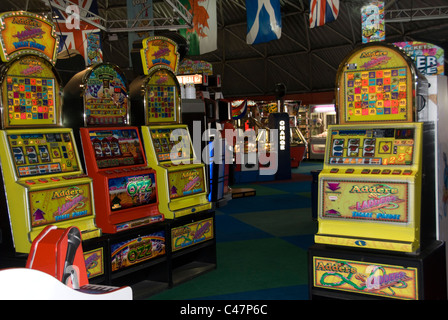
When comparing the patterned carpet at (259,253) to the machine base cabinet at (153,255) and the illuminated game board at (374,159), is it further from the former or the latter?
the illuminated game board at (374,159)

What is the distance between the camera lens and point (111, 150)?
432 centimetres

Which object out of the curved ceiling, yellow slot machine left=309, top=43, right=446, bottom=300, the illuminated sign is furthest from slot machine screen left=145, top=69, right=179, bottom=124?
the curved ceiling

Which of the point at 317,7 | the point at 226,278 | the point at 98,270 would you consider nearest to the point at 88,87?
the point at 98,270

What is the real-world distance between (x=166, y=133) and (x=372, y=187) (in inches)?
88.1

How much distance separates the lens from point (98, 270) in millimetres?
3955

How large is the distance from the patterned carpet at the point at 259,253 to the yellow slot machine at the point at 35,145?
1249 mm

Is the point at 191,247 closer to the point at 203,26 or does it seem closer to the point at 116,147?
the point at 116,147

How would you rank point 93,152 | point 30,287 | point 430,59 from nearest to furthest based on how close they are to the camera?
point 30,287, point 93,152, point 430,59

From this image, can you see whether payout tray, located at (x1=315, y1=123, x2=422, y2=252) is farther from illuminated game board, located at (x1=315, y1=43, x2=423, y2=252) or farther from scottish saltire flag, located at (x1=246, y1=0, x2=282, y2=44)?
scottish saltire flag, located at (x1=246, y1=0, x2=282, y2=44)

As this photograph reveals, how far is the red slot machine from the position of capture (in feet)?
13.6

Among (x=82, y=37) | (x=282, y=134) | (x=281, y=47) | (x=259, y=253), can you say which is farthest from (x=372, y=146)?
(x=281, y=47)

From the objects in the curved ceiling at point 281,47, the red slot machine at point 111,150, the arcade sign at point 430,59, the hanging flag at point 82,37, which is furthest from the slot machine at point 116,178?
the curved ceiling at point 281,47

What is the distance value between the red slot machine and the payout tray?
1662 millimetres
